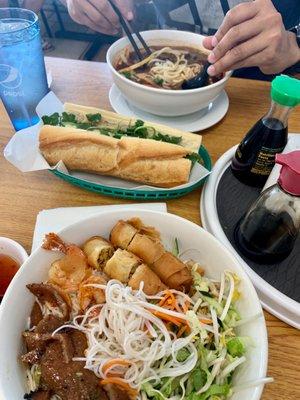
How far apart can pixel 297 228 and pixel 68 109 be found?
0.76 m

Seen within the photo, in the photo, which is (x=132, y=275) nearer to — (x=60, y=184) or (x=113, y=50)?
(x=60, y=184)

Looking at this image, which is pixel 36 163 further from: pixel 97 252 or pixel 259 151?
pixel 259 151

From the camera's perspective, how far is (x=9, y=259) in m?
0.79

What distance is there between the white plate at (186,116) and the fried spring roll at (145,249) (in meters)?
0.54

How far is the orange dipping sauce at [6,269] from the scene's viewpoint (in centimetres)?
77

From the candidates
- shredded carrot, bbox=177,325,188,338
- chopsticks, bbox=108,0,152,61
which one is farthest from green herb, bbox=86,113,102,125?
shredded carrot, bbox=177,325,188,338

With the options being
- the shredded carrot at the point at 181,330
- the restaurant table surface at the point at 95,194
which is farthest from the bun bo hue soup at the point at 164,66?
the shredded carrot at the point at 181,330

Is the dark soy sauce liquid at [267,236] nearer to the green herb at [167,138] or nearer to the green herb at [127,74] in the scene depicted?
the green herb at [167,138]

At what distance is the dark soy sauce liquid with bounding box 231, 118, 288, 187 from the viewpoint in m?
0.93

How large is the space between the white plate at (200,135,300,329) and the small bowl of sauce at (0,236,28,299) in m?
0.45

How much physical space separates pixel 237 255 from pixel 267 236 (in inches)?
3.3

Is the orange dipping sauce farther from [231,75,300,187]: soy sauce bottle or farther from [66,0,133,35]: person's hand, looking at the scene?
[66,0,133,35]: person's hand

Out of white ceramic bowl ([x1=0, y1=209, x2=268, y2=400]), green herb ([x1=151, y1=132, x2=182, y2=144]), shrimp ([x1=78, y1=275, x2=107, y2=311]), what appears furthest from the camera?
green herb ([x1=151, y1=132, x2=182, y2=144])

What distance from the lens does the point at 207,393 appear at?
609 mm
